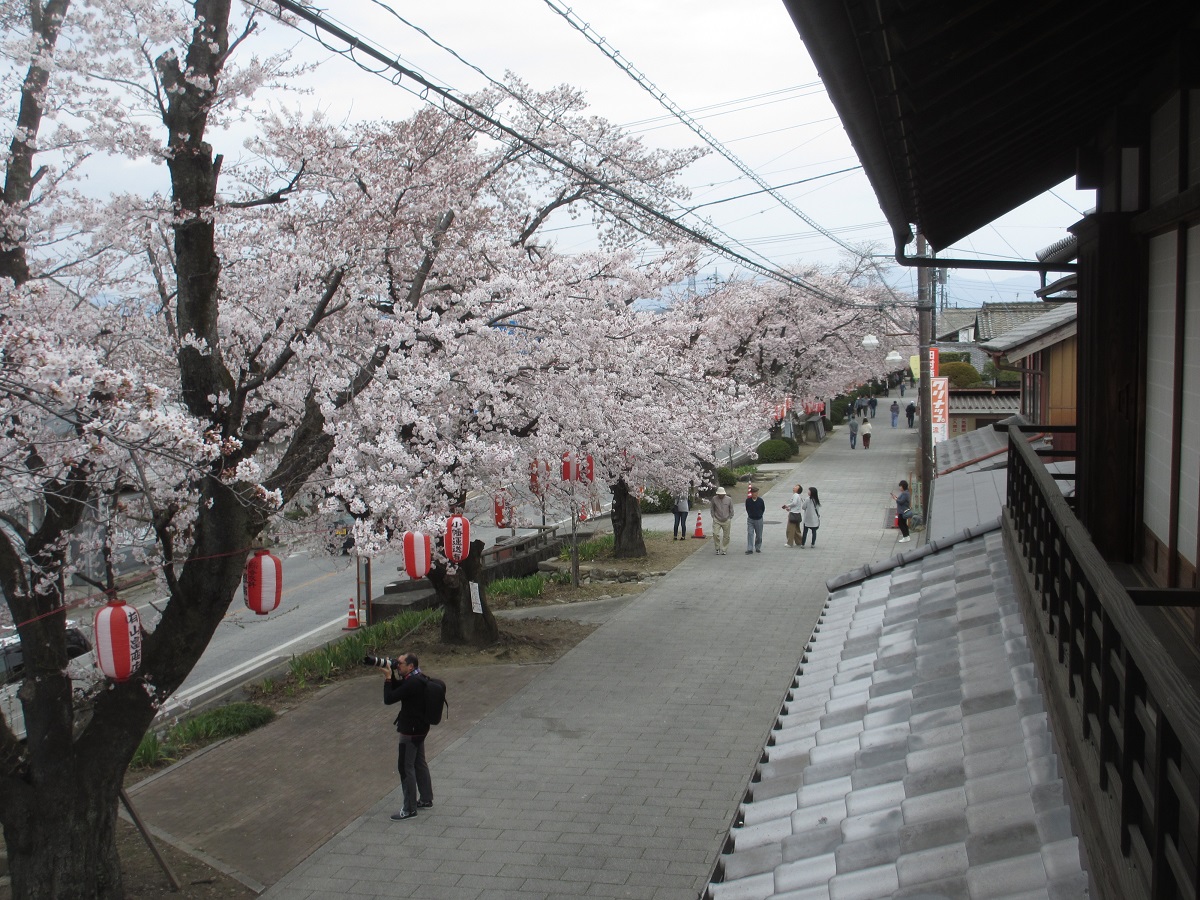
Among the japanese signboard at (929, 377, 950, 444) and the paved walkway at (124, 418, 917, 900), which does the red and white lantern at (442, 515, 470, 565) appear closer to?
the paved walkway at (124, 418, 917, 900)

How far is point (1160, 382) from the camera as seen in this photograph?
5273mm

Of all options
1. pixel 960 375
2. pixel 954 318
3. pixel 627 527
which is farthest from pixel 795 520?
pixel 954 318

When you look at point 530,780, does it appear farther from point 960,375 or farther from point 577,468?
point 960,375

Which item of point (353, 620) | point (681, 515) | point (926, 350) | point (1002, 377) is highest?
point (926, 350)

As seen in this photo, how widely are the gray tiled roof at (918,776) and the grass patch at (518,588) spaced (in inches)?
552

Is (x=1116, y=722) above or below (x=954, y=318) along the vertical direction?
below

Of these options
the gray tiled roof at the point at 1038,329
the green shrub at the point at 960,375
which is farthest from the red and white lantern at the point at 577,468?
the green shrub at the point at 960,375

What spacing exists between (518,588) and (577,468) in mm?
4070

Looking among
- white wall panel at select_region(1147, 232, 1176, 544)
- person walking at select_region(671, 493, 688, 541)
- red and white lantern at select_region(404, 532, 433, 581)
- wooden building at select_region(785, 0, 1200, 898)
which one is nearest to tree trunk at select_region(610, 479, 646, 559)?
person walking at select_region(671, 493, 688, 541)

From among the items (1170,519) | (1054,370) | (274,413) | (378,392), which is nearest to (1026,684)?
(1170,519)

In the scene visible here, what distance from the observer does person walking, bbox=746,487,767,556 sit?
76.9ft

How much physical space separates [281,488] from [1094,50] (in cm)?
677

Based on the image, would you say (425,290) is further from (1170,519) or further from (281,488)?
(1170,519)

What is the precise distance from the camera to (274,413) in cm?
1293
